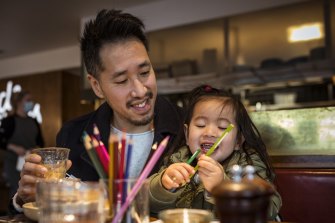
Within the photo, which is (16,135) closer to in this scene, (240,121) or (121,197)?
(240,121)

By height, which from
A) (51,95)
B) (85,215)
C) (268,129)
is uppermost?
(51,95)

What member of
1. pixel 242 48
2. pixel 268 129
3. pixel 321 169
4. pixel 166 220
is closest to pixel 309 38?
pixel 242 48

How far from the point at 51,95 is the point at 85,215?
5.82 m

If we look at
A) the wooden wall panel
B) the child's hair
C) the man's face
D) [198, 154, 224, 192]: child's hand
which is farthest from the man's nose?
the wooden wall panel

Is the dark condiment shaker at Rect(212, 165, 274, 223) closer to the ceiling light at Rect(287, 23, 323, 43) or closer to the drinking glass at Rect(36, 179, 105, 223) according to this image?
the drinking glass at Rect(36, 179, 105, 223)

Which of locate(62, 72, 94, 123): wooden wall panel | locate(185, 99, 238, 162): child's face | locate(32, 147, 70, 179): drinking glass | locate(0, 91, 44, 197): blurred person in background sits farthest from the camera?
locate(62, 72, 94, 123): wooden wall panel

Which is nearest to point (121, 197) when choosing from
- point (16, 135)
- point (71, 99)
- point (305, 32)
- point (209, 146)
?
point (209, 146)

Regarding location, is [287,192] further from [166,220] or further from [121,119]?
[166,220]

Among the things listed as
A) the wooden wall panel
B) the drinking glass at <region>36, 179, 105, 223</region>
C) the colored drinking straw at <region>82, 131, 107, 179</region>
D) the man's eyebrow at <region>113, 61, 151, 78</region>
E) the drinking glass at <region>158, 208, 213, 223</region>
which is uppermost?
the wooden wall panel

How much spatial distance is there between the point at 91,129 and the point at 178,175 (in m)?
0.80

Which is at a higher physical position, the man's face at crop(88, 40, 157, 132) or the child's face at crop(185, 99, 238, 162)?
the man's face at crop(88, 40, 157, 132)

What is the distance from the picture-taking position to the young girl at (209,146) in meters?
1.04

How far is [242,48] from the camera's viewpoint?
12.4 ft

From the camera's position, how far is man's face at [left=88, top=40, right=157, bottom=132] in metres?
1.34
